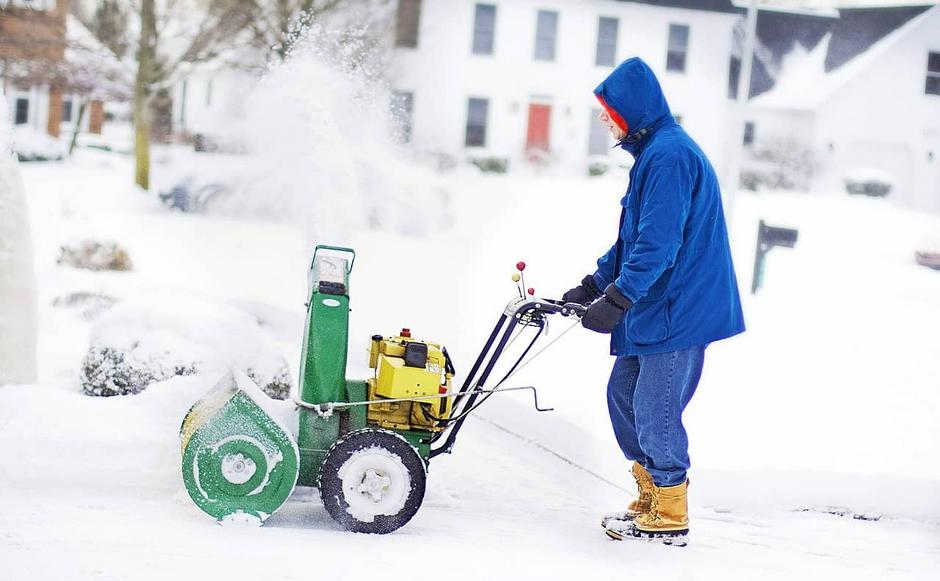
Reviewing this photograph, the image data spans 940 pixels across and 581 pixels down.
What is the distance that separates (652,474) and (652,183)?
842 mm

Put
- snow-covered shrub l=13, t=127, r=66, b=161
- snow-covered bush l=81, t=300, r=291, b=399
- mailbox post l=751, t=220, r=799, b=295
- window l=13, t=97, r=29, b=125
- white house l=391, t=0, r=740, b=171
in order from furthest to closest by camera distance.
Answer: white house l=391, t=0, r=740, b=171, snow-covered shrub l=13, t=127, r=66, b=161, window l=13, t=97, r=29, b=125, mailbox post l=751, t=220, r=799, b=295, snow-covered bush l=81, t=300, r=291, b=399

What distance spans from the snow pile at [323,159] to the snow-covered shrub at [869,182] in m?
2.49

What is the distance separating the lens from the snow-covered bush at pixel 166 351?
4492 millimetres

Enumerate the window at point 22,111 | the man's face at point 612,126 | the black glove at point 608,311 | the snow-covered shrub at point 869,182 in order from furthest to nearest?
the window at point 22,111
the snow-covered shrub at point 869,182
the man's face at point 612,126
the black glove at point 608,311

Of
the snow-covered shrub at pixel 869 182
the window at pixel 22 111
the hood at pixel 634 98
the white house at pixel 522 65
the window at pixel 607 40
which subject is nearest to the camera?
the hood at pixel 634 98

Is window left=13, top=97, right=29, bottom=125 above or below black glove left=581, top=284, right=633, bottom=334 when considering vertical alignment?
above

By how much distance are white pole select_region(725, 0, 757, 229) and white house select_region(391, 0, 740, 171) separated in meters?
0.15

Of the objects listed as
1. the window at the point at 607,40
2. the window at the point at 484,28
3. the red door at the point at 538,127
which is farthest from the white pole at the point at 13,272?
the window at the point at 607,40

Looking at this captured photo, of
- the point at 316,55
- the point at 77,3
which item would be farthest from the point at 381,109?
the point at 77,3

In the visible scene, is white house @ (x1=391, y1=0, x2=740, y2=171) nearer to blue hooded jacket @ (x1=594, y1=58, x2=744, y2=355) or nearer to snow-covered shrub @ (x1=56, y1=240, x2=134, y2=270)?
snow-covered shrub @ (x1=56, y1=240, x2=134, y2=270)

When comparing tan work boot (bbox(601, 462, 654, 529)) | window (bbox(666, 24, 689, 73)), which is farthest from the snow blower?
window (bbox(666, 24, 689, 73))

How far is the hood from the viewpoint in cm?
292

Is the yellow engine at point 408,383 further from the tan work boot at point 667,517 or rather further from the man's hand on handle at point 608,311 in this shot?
the tan work boot at point 667,517

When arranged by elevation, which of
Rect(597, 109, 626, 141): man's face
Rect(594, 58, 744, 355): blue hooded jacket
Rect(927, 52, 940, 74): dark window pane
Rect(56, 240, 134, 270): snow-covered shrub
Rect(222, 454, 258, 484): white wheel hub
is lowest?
Rect(222, 454, 258, 484): white wheel hub
